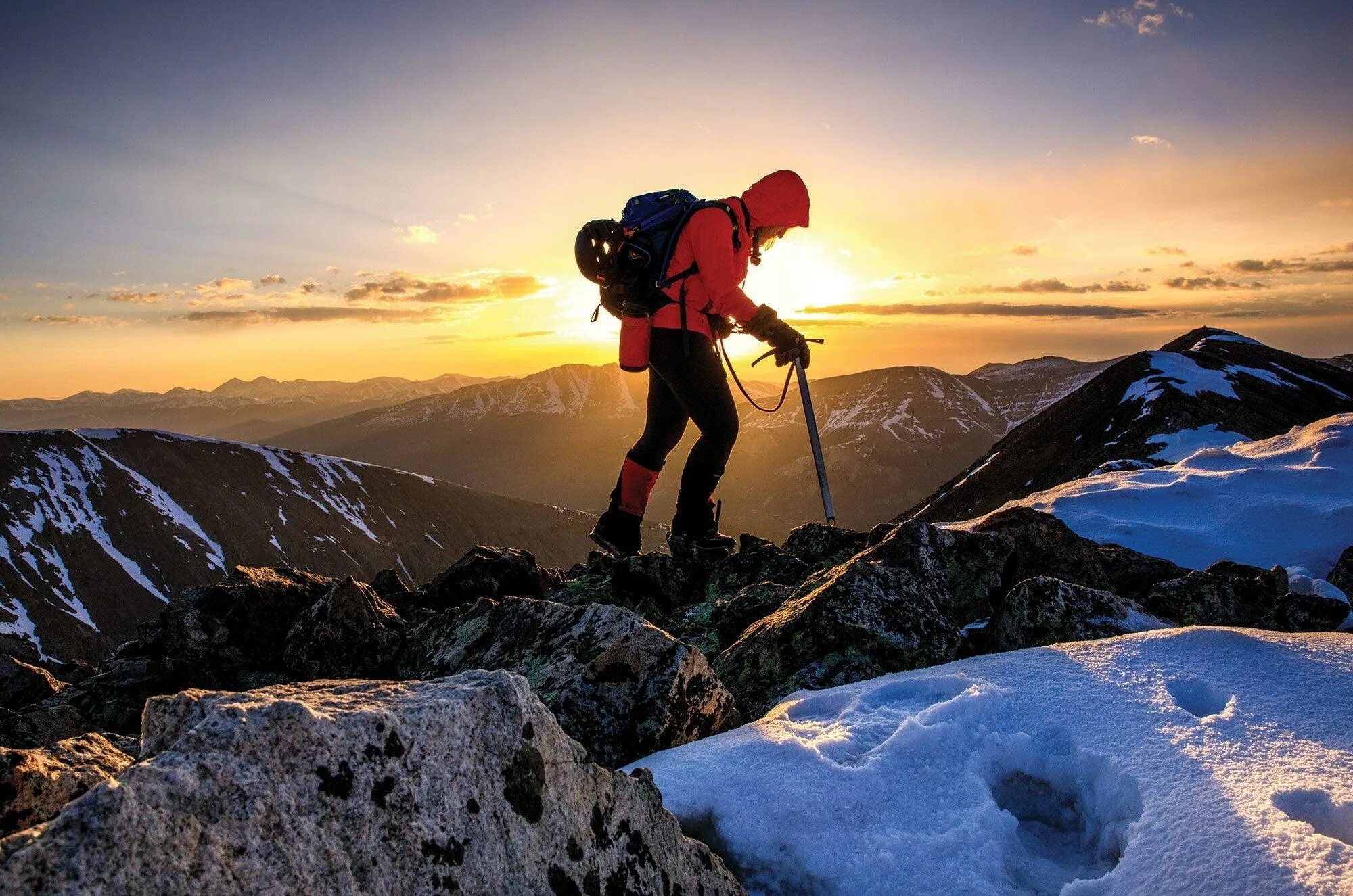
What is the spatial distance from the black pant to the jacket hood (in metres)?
2.10

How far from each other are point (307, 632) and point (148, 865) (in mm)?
8764

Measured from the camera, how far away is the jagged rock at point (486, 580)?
44.5ft

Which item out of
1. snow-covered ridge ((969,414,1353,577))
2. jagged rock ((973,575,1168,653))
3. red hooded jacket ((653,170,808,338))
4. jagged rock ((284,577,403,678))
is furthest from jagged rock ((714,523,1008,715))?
snow-covered ridge ((969,414,1353,577))

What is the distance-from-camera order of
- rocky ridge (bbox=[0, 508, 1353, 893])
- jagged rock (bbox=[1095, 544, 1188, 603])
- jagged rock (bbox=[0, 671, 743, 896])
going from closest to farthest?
jagged rock (bbox=[0, 671, 743, 896]) → rocky ridge (bbox=[0, 508, 1353, 893]) → jagged rock (bbox=[1095, 544, 1188, 603])

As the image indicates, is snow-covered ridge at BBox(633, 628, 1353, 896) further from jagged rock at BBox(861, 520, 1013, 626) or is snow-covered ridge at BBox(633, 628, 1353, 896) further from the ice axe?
the ice axe

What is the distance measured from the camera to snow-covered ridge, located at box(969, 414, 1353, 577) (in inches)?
509

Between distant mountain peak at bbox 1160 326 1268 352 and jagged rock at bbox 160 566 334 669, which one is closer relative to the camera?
jagged rock at bbox 160 566 334 669

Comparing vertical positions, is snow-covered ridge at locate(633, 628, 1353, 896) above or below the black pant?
below

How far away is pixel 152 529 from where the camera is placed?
15525 centimetres

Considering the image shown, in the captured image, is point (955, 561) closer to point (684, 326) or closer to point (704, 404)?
point (704, 404)

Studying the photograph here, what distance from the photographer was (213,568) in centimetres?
15112

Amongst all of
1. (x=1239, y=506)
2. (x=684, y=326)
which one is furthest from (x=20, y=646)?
(x=1239, y=506)

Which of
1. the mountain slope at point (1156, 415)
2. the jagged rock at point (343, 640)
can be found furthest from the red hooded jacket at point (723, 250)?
the mountain slope at point (1156, 415)

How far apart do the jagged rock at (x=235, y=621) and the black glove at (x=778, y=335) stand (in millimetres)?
7947
